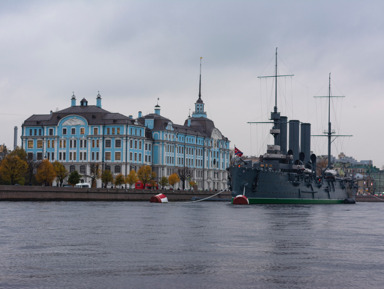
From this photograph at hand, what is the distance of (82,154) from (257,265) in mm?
110852

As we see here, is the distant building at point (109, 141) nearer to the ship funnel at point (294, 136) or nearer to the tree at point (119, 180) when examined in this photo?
the tree at point (119, 180)

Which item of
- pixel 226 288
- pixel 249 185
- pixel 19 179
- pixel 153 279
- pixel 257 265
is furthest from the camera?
pixel 19 179

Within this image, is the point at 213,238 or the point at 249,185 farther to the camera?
the point at 249,185

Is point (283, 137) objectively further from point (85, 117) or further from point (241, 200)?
point (85, 117)

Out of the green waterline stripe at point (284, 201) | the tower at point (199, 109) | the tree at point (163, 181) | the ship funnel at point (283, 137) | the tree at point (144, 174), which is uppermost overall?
the tower at point (199, 109)

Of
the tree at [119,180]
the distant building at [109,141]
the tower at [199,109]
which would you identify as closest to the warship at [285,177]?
the distant building at [109,141]

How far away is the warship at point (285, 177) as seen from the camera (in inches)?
3548

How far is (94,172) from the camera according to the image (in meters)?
125

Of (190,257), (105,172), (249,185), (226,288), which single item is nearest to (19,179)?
(105,172)

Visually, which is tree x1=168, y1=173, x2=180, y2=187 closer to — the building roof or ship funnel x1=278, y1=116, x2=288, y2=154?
the building roof

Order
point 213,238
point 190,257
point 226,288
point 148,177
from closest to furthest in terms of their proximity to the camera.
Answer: point 226,288
point 190,257
point 213,238
point 148,177

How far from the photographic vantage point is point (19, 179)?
10788 centimetres

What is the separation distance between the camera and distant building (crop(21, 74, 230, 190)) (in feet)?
427

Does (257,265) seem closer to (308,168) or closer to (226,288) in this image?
(226,288)
